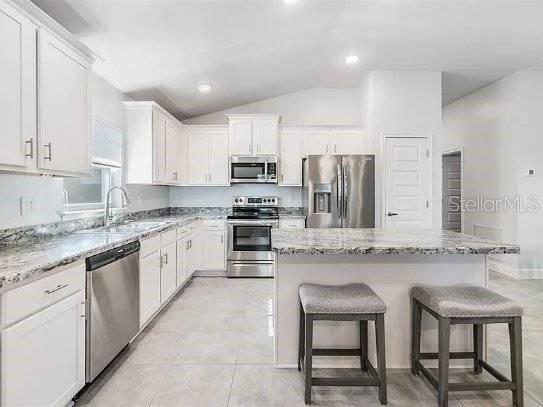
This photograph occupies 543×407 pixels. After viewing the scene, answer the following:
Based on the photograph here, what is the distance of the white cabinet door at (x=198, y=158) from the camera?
17.9 ft

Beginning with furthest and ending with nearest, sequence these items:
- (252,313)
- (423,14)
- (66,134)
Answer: (252,313)
(423,14)
(66,134)

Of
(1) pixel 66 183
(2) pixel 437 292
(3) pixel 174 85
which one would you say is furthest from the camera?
(3) pixel 174 85

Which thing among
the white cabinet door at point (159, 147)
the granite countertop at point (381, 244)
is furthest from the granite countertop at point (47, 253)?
the white cabinet door at point (159, 147)

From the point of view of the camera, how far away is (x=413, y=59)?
4.35 meters

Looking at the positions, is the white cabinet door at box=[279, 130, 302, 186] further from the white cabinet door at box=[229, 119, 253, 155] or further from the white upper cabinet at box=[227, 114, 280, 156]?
the white cabinet door at box=[229, 119, 253, 155]

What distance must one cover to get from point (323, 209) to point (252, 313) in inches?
69.2

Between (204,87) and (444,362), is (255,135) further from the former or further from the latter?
(444,362)

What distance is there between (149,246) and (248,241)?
81.4 inches

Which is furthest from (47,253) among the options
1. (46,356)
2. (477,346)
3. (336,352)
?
(477,346)

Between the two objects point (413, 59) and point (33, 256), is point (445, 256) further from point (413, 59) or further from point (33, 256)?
point (413, 59)

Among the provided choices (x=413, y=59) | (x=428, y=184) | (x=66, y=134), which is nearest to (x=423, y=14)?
(x=413, y=59)

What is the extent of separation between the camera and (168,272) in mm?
3732

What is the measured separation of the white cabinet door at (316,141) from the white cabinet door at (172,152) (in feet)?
6.32

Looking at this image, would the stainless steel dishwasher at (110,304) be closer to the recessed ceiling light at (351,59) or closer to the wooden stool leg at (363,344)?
the wooden stool leg at (363,344)
